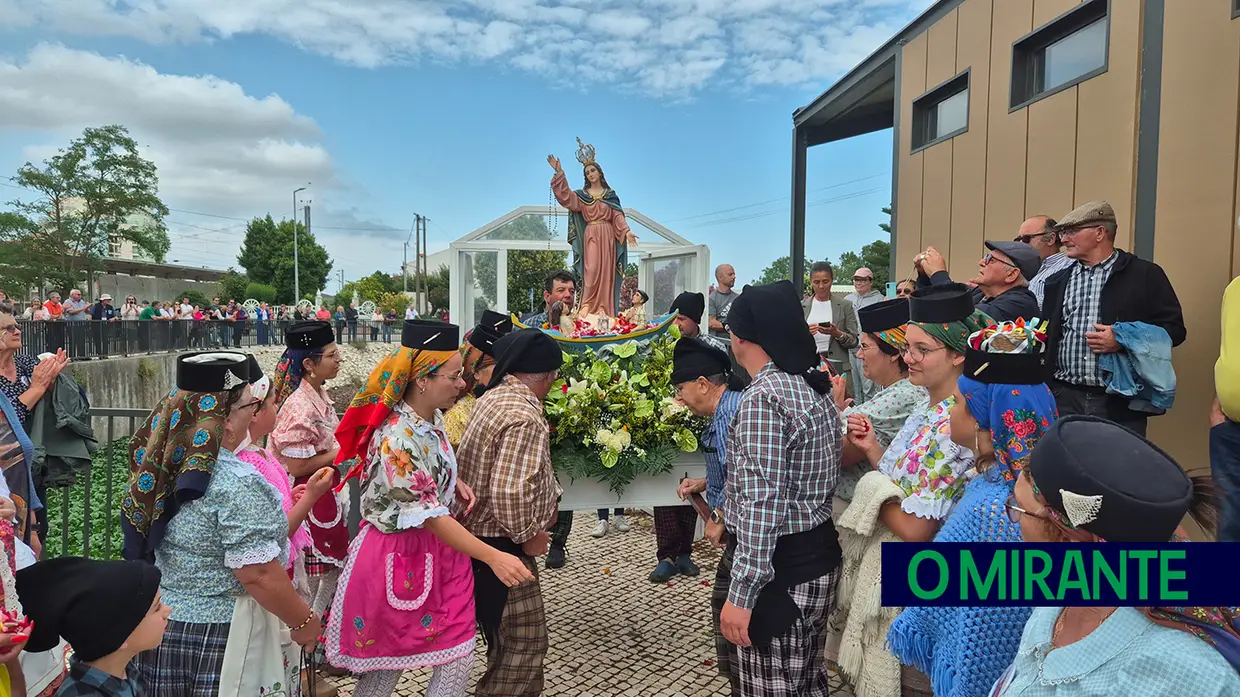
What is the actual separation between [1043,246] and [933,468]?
346 cm

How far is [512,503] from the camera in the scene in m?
2.85

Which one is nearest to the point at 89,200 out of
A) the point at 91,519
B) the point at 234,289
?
the point at 234,289

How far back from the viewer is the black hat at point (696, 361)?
10.6 ft

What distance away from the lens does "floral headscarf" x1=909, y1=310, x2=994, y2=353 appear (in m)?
2.59

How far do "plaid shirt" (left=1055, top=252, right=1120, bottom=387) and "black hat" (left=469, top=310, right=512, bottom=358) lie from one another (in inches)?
131

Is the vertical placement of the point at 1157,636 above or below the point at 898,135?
below

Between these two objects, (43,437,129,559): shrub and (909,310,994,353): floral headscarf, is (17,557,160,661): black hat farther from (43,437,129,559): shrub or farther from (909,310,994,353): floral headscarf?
(43,437,129,559): shrub

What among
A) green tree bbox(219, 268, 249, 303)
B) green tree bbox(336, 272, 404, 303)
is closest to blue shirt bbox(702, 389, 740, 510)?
green tree bbox(219, 268, 249, 303)

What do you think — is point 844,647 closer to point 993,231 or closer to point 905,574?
point 905,574

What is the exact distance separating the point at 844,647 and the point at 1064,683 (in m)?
1.57

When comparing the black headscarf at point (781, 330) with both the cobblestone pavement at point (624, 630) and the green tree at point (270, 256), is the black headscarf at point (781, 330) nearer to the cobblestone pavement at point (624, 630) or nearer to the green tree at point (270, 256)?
the cobblestone pavement at point (624, 630)

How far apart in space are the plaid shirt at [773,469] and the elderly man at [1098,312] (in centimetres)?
227

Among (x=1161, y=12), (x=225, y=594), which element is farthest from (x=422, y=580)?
(x=1161, y=12)

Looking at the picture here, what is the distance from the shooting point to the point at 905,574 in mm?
1440
